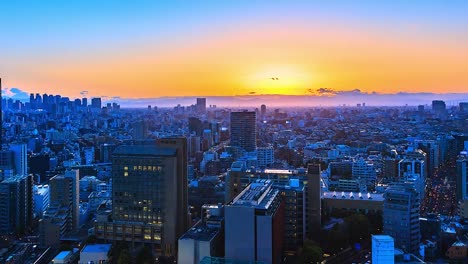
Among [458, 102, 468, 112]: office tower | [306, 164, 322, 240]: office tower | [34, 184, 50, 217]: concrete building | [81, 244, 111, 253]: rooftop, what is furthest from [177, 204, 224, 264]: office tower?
[458, 102, 468, 112]: office tower

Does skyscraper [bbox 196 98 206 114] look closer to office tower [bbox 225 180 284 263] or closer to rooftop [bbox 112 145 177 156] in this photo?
rooftop [bbox 112 145 177 156]

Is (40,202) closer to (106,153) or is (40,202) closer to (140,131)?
(106,153)

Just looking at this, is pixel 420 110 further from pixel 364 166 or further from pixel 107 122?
pixel 364 166

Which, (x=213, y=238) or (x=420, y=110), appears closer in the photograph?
(x=213, y=238)

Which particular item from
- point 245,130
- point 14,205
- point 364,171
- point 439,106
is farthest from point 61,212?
point 439,106

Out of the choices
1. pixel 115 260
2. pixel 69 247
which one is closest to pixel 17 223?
pixel 69 247

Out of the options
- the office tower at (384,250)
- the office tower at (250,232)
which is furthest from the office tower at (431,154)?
the office tower at (250,232)
